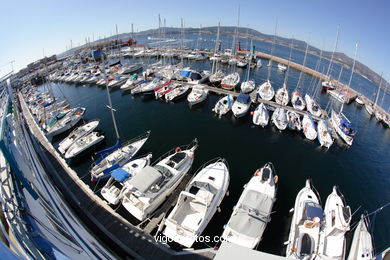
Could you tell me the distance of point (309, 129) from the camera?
3234 cm

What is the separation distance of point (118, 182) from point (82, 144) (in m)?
10.4

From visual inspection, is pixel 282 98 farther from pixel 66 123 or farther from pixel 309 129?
pixel 66 123

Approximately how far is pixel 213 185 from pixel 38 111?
42.4m

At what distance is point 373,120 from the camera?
46688mm

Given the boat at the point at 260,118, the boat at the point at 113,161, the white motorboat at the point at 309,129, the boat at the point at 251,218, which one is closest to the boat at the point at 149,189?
the boat at the point at 113,161

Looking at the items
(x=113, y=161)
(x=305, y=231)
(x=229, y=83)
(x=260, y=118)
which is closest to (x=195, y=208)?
(x=305, y=231)

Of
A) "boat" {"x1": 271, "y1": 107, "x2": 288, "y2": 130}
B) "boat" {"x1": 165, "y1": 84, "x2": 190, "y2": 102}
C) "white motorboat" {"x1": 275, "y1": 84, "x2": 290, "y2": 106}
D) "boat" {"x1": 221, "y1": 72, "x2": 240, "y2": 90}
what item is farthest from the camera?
"boat" {"x1": 221, "y1": 72, "x2": 240, "y2": 90}

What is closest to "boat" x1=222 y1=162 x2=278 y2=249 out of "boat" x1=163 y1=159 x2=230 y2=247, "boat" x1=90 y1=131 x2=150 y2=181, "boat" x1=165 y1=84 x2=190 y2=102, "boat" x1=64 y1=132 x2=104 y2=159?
"boat" x1=163 y1=159 x2=230 y2=247

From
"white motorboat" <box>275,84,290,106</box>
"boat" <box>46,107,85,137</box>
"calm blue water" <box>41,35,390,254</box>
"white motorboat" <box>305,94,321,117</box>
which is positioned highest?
"white motorboat" <box>275,84,290,106</box>

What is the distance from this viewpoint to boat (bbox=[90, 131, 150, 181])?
21720 millimetres

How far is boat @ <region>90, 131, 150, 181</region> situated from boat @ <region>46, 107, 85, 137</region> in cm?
1435

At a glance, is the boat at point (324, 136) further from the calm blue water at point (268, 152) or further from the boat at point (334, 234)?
the boat at point (334, 234)

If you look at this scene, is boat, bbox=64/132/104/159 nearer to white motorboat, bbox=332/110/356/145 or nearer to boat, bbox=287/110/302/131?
boat, bbox=287/110/302/131

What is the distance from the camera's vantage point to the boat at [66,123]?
104 feet
